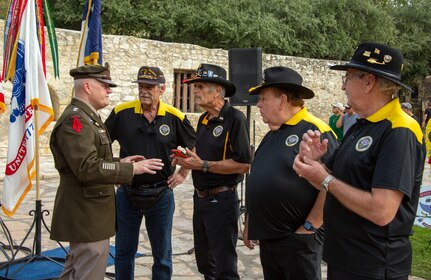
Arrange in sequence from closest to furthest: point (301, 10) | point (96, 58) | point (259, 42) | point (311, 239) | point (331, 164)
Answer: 1. point (331, 164)
2. point (311, 239)
3. point (96, 58)
4. point (259, 42)
5. point (301, 10)

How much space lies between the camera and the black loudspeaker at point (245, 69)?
7.23 meters

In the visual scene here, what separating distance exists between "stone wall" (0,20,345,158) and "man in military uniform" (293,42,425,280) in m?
Answer: 11.2

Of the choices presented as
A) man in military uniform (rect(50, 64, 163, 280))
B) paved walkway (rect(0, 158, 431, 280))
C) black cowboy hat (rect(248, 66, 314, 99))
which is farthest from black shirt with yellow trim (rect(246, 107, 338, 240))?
paved walkway (rect(0, 158, 431, 280))

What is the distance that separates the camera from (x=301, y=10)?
2066 cm

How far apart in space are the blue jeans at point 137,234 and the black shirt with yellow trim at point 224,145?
0.45 meters

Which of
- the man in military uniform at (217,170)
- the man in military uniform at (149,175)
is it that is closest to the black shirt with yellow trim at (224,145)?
the man in military uniform at (217,170)

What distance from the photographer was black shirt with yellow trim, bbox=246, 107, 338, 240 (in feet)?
9.78

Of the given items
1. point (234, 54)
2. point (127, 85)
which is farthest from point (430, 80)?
point (127, 85)

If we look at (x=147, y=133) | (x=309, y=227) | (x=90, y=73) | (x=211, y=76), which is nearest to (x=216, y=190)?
(x=147, y=133)

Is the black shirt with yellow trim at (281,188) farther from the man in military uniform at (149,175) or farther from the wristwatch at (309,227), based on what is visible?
the man in military uniform at (149,175)

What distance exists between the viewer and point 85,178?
3211 millimetres

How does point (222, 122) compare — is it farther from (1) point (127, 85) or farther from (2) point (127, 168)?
(1) point (127, 85)

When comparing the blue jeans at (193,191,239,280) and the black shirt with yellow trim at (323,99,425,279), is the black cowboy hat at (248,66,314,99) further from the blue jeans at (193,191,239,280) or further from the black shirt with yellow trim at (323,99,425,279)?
the blue jeans at (193,191,239,280)

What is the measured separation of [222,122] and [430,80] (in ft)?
17.0
